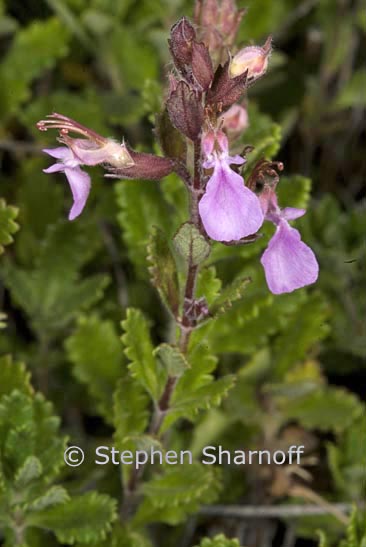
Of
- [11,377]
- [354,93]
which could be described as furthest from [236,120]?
[354,93]

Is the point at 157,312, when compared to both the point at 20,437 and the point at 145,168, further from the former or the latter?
the point at 145,168

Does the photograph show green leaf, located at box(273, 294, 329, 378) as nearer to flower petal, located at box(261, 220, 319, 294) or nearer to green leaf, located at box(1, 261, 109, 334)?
green leaf, located at box(1, 261, 109, 334)

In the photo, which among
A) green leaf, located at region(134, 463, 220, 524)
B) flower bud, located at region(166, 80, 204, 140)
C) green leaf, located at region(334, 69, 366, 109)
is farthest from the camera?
green leaf, located at region(334, 69, 366, 109)

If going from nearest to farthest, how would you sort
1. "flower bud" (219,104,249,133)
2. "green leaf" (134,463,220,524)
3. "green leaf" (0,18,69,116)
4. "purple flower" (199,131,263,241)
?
"purple flower" (199,131,263,241) → "flower bud" (219,104,249,133) → "green leaf" (134,463,220,524) → "green leaf" (0,18,69,116)

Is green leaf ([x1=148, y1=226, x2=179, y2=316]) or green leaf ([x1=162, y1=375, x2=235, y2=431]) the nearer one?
green leaf ([x1=148, y1=226, x2=179, y2=316])

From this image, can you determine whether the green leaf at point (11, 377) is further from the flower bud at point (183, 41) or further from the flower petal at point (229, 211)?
the flower bud at point (183, 41)

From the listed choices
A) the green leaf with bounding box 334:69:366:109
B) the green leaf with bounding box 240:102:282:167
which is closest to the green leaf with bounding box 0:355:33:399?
the green leaf with bounding box 240:102:282:167

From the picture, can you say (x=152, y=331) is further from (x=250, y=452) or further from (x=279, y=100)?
(x=279, y=100)

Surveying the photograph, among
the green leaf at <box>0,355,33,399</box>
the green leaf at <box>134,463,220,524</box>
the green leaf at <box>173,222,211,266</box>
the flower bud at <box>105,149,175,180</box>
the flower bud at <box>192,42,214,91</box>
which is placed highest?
the flower bud at <box>192,42,214,91</box>

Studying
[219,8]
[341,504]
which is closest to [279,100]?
[219,8]
